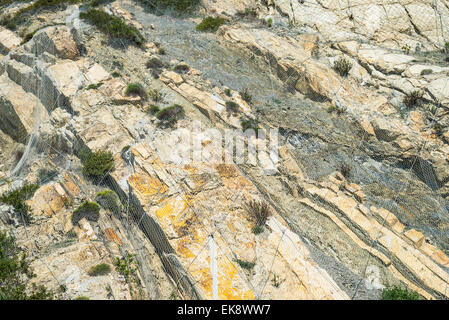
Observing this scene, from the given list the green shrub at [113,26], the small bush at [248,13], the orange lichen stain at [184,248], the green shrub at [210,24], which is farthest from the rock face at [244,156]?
the green shrub at [210,24]

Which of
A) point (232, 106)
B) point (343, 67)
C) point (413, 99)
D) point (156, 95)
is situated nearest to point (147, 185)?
point (156, 95)

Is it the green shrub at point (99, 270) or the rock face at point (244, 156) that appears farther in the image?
the rock face at point (244, 156)

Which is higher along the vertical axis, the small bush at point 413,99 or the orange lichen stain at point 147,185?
the orange lichen stain at point 147,185

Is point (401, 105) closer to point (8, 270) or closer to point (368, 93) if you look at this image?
point (368, 93)

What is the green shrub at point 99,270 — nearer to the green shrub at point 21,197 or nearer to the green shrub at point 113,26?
the green shrub at point 21,197

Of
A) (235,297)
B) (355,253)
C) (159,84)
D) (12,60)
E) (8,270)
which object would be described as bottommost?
(355,253)

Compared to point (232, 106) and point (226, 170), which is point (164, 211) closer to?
point (226, 170)
